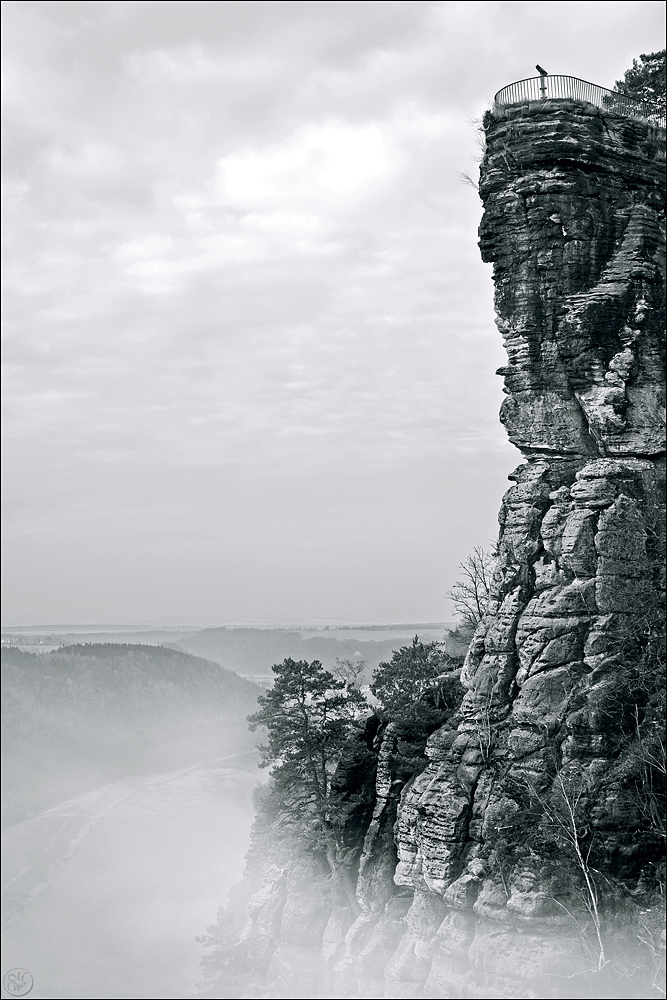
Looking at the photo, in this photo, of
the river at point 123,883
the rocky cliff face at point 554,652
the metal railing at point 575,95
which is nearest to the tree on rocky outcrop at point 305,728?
the rocky cliff face at point 554,652

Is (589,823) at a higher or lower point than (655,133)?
lower

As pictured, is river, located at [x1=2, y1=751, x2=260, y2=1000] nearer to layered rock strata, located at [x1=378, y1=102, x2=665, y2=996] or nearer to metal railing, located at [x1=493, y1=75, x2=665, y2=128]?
layered rock strata, located at [x1=378, y1=102, x2=665, y2=996]

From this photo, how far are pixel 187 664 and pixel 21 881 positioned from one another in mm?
51523

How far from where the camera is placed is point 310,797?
36.6 metres

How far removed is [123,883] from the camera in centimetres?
3650

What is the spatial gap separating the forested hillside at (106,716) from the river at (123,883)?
2.95 ft

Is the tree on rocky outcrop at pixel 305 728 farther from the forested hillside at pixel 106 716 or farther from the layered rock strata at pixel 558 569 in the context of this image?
the forested hillside at pixel 106 716

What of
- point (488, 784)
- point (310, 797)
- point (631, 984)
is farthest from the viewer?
point (310, 797)

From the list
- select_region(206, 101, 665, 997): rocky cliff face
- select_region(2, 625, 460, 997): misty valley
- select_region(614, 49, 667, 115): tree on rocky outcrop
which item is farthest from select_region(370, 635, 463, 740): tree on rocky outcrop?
select_region(614, 49, 667, 115): tree on rocky outcrop

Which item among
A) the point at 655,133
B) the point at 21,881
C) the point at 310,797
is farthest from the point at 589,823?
the point at 655,133

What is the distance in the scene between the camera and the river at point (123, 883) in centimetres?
1894

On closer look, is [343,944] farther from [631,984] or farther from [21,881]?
[21,881]

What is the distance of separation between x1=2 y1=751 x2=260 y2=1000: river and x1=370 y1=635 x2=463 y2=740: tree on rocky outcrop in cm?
1147

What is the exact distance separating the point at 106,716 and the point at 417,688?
1302cm
